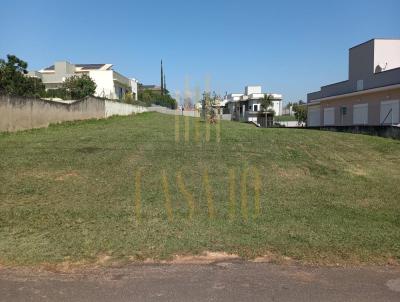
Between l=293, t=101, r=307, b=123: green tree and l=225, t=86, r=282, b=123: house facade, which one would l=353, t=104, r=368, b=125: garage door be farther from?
l=293, t=101, r=307, b=123: green tree

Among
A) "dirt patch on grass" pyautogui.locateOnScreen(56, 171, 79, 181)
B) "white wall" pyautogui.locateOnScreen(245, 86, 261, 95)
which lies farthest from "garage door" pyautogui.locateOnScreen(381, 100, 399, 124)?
"white wall" pyautogui.locateOnScreen(245, 86, 261, 95)

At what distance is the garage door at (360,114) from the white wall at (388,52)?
3301mm

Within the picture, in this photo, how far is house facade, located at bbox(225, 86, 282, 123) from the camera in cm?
6919

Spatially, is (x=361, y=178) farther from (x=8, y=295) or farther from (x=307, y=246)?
(x=8, y=295)

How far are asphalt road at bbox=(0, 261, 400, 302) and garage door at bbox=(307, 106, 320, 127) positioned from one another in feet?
121

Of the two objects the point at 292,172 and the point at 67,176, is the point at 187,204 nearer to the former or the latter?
the point at 67,176

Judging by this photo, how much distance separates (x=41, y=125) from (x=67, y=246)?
13725 mm

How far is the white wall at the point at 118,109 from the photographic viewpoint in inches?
1151

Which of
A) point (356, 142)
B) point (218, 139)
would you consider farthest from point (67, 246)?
point (356, 142)

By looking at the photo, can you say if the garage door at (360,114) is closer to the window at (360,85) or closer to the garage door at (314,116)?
the window at (360,85)

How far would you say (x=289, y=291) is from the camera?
4.28m

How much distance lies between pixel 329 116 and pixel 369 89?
7.95 m

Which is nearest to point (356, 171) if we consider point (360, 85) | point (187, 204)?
point (187, 204)

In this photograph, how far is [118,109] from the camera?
32656 mm
